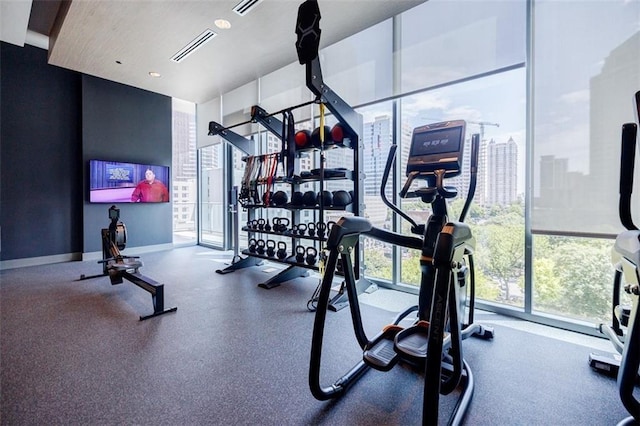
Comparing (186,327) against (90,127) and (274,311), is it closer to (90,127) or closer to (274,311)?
(274,311)

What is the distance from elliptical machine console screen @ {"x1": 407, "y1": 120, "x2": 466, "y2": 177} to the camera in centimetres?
213

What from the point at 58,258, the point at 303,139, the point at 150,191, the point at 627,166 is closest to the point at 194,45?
the point at 303,139

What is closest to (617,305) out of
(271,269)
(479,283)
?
(479,283)

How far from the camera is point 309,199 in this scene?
13.1 feet

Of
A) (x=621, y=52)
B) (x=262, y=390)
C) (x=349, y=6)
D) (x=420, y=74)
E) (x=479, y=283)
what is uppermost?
(x=349, y=6)

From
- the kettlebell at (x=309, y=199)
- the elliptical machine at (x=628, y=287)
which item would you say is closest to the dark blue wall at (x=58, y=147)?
the kettlebell at (x=309, y=199)

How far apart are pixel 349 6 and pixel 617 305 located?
3.91 m

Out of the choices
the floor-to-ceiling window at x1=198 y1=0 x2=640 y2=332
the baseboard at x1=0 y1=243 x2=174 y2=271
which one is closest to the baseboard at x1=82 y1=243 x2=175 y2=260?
the baseboard at x1=0 y1=243 x2=174 y2=271

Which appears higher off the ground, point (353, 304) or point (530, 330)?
point (353, 304)

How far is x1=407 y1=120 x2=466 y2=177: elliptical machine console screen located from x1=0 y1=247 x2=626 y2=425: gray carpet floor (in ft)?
4.95

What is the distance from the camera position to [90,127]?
5.86m

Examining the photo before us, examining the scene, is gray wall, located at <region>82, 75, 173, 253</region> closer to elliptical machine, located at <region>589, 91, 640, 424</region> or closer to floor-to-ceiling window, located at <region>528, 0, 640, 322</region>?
floor-to-ceiling window, located at <region>528, 0, 640, 322</region>

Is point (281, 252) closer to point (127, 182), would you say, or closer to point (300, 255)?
point (300, 255)

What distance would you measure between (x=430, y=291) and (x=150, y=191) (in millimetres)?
6657
